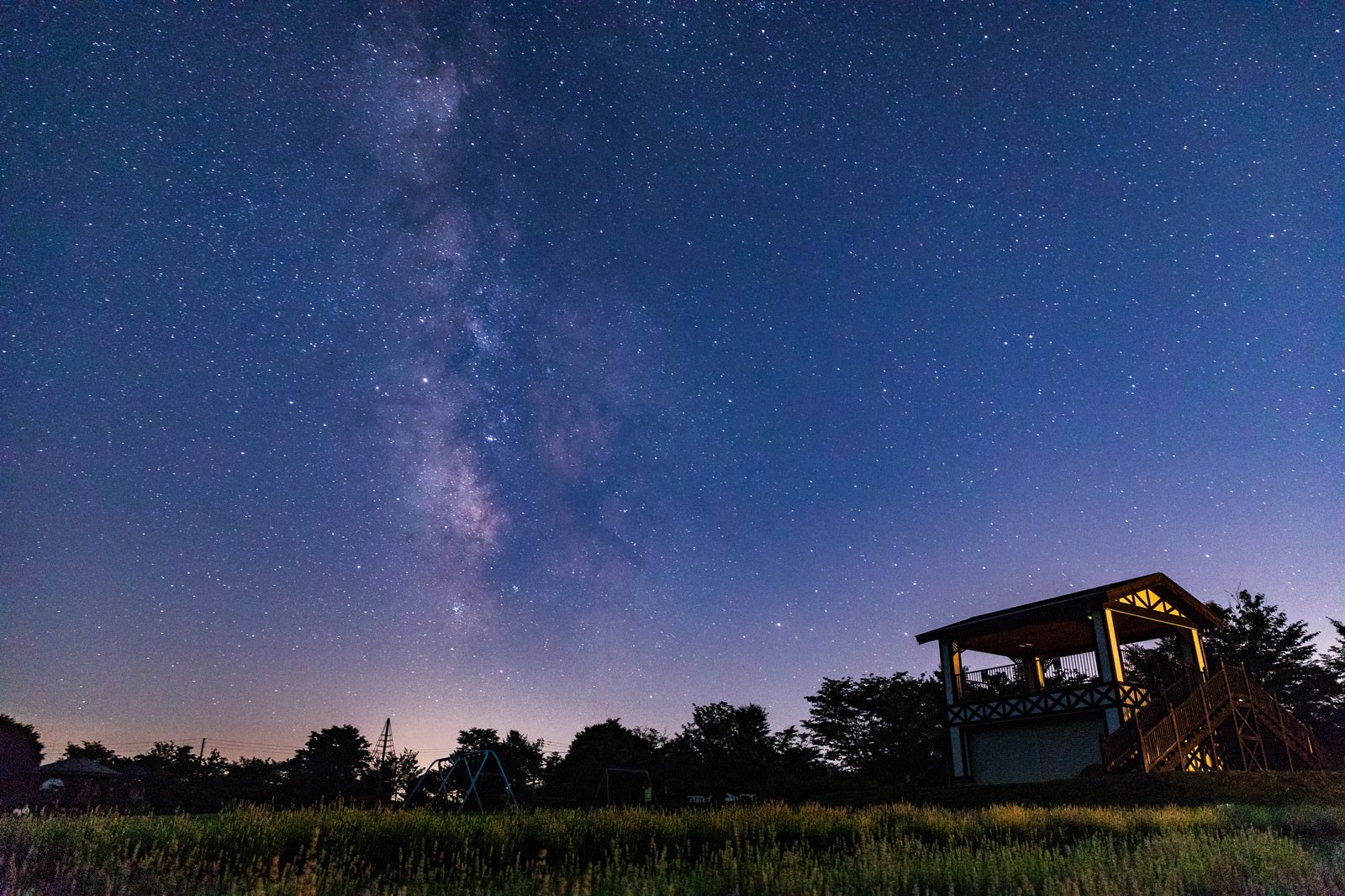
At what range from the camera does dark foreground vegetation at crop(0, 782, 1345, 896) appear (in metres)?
7.79

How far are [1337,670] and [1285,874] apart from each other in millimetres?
40138

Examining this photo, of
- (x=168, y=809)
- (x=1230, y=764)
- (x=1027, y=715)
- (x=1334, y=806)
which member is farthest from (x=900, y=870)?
(x=168, y=809)

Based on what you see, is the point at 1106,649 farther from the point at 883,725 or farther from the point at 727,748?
the point at 727,748

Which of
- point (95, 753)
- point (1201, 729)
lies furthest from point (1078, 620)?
point (95, 753)

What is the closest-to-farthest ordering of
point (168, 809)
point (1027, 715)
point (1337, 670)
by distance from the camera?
point (1027, 715)
point (168, 809)
point (1337, 670)

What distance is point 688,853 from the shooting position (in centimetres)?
1114

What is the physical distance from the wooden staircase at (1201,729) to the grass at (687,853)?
619 centimetres

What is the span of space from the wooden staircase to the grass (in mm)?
A: 6187

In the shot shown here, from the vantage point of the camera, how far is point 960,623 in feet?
95.7

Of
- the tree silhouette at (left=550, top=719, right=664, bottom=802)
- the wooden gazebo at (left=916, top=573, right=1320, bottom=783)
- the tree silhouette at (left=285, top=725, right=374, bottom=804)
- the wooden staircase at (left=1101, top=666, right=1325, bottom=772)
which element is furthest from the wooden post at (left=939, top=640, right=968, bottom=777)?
the tree silhouette at (left=285, top=725, right=374, bottom=804)

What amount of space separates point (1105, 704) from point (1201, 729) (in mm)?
3033

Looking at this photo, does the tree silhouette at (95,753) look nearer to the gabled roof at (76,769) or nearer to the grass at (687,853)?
the gabled roof at (76,769)

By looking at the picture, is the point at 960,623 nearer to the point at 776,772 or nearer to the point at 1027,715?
the point at 1027,715

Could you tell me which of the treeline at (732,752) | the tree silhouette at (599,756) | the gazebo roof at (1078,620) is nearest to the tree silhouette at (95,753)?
the treeline at (732,752)
